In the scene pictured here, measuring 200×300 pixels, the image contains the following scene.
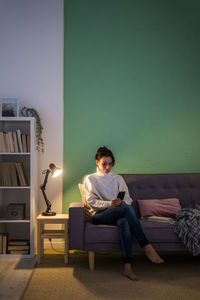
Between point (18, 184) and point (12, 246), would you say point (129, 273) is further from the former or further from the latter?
point (18, 184)

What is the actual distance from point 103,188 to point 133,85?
1351 millimetres

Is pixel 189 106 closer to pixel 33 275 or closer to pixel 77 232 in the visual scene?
pixel 77 232

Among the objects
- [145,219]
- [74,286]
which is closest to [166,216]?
[145,219]

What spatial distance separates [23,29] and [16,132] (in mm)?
1290

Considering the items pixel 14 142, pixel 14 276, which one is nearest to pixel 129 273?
pixel 14 276

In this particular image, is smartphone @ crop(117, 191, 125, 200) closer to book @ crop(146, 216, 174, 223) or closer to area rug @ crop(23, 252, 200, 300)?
book @ crop(146, 216, 174, 223)

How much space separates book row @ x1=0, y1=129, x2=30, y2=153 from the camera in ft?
10.6

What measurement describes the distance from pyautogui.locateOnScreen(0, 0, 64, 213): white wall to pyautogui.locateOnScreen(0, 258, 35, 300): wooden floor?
740 mm

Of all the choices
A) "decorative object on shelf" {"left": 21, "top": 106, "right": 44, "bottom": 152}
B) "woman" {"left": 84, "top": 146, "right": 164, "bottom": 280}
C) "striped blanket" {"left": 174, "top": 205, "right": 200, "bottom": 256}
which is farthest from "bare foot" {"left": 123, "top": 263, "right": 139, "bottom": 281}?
"decorative object on shelf" {"left": 21, "top": 106, "right": 44, "bottom": 152}

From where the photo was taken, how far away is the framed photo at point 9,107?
128 inches

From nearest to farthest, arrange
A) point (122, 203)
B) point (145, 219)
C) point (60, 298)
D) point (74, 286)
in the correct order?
point (60, 298), point (74, 286), point (122, 203), point (145, 219)

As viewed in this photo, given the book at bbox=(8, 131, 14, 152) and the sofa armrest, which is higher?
the book at bbox=(8, 131, 14, 152)

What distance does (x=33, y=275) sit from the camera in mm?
2598

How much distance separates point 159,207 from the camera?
3.15 metres
